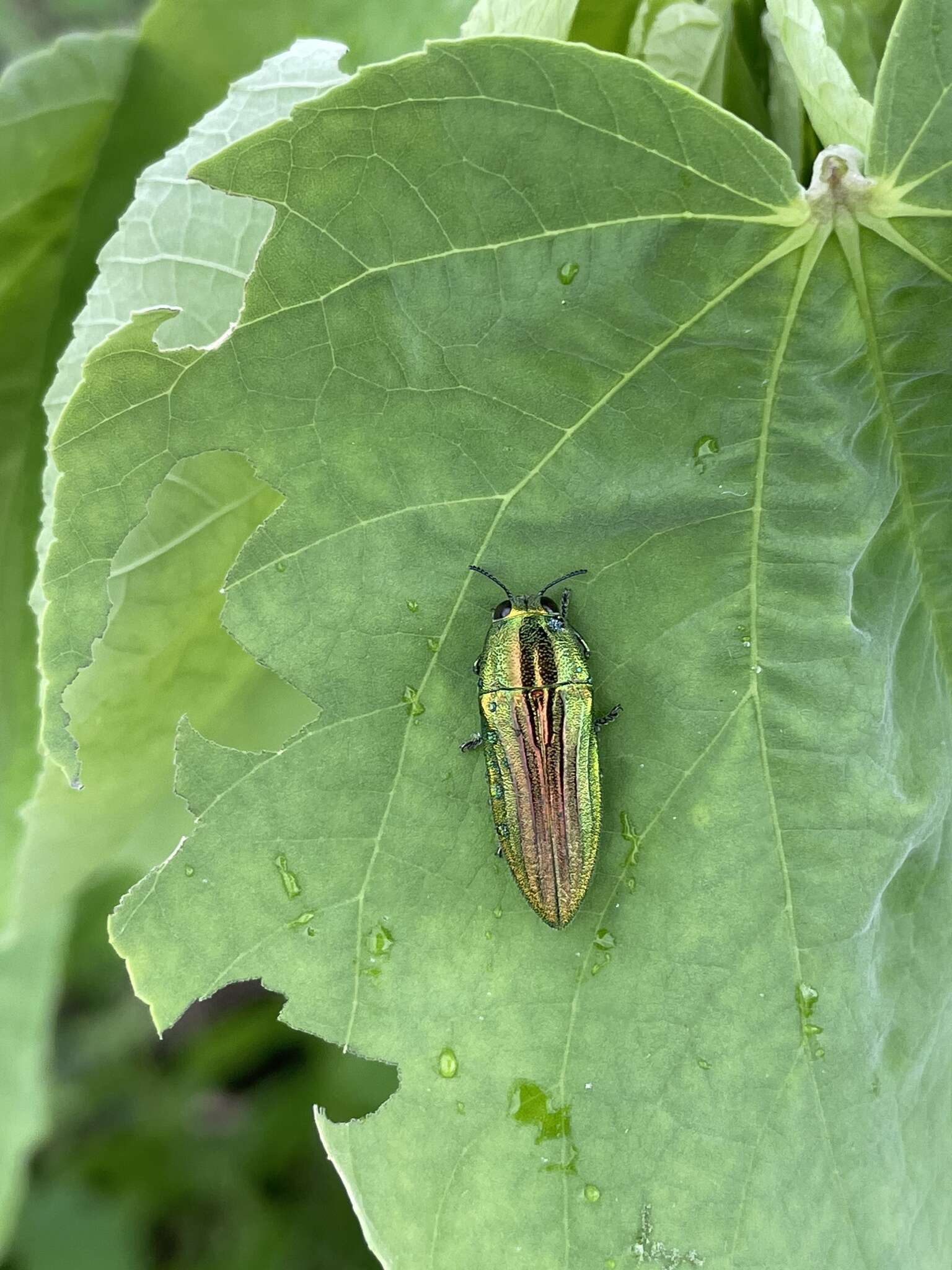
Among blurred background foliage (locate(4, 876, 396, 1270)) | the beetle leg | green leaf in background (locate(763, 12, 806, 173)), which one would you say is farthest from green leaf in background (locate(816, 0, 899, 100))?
blurred background foliage (locate(4, 876, 396, 1270))

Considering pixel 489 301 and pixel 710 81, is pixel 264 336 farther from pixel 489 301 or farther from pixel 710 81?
pixel 710 81

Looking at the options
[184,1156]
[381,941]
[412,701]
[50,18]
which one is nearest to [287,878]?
[381,941]

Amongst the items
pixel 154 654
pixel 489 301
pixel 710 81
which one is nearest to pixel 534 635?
pixel 489 301

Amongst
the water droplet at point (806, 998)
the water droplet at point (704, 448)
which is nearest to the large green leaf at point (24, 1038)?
the water droplet at point (806, 998)

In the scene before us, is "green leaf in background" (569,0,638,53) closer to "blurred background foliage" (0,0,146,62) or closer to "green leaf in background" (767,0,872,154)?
"green leaf in background" (767,0,872,154)

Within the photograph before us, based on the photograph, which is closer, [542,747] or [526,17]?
[526,17]

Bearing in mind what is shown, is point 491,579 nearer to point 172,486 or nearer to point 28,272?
point 172,486

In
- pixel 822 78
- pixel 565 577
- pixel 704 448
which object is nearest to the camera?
pixel 822 78
